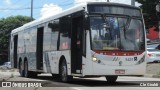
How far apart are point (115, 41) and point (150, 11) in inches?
1320

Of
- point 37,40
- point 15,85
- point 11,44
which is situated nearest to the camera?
point 15,85

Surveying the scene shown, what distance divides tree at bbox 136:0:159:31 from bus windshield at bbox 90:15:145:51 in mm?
31435

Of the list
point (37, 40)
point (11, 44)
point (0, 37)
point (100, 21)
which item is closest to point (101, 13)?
point (100, 21)

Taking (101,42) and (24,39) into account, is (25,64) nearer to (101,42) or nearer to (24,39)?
(24,39)

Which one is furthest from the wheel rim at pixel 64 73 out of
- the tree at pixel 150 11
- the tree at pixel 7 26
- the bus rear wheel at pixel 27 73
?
the tree at pixel 7 26

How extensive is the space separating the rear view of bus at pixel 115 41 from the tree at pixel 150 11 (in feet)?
103

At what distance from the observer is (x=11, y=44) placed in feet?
104

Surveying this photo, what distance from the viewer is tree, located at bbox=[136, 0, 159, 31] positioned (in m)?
49.2

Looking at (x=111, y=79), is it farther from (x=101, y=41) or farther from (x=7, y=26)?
(x=7, y=26)

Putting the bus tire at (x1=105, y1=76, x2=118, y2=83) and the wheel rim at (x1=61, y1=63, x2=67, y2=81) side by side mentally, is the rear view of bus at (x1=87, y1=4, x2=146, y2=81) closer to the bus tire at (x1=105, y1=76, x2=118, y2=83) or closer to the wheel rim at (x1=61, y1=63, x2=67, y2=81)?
the bus tire at (x1=105, y1=76, x2=118, y2=83)

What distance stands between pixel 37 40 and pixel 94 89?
8747 millimetres

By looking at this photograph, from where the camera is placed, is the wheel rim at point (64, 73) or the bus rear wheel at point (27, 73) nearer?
the wheel rim at point (64, 73)

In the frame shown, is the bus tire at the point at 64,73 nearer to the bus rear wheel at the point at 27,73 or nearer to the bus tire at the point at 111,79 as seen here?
the bus tire at the point at 111,79

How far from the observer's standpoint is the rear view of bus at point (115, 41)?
16.9m
